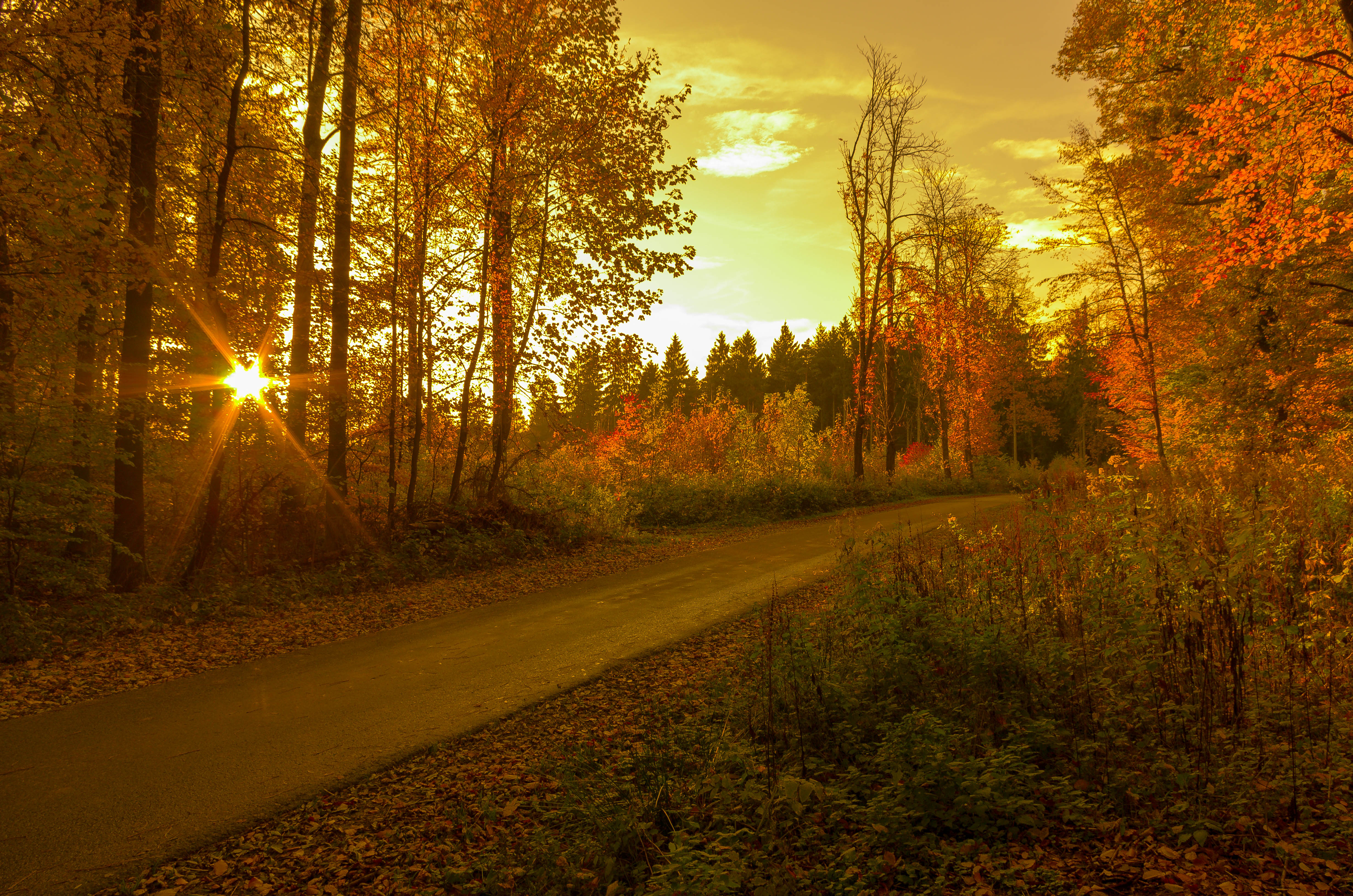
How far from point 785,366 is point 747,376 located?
16.0 ft

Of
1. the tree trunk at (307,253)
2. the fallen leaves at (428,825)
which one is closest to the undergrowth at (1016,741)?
the fallen leaves at (428,825)

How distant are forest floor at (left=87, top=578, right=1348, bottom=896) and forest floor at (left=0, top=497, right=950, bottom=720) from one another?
355cm

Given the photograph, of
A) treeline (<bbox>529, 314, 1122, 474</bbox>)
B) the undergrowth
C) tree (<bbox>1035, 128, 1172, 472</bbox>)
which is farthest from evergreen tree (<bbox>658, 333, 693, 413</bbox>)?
the undergrowth

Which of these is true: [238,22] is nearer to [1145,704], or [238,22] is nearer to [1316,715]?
[1145,704]

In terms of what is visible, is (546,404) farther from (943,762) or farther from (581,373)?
(943,762)

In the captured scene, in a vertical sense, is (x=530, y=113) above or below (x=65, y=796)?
above

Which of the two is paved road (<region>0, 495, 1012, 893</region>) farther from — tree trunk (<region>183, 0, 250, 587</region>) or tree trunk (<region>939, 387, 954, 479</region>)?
tree trunk (<region>939, 387, 954, 479</region>)

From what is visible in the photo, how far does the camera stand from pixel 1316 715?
14.3 ft

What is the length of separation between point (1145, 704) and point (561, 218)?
41.9 ft

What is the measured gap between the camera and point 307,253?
1218 centimetres

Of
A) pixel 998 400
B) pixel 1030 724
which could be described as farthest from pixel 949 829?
pixel 998 400

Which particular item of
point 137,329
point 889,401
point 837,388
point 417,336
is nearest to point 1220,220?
point 889,401

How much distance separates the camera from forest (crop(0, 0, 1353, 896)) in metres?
3.94

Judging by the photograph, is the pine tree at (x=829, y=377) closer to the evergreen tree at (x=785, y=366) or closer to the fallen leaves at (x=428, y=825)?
the evergreen tree at (x=785, y=366)
